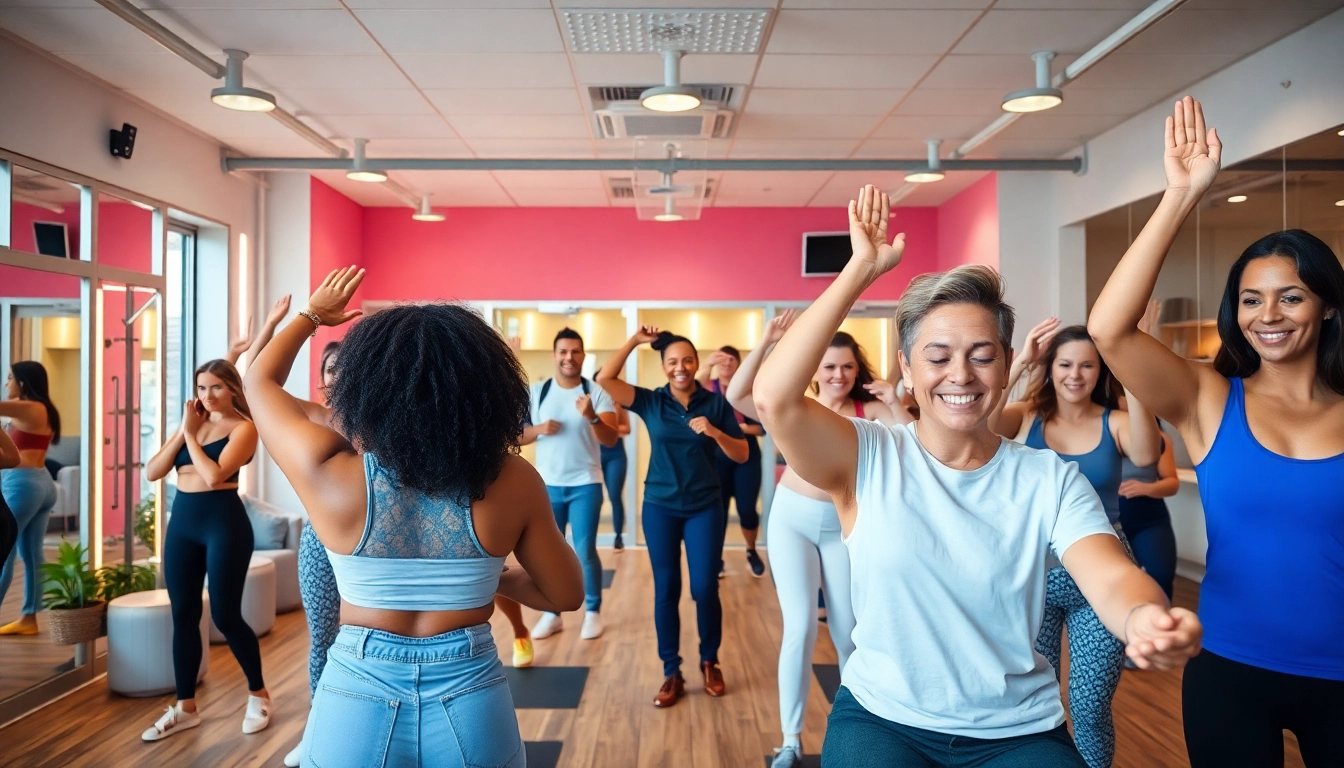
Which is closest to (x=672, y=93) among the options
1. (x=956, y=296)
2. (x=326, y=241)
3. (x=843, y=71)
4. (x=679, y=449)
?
(x=843, y=71)

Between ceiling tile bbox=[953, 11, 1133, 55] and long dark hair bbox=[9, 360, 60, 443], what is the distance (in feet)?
15.1

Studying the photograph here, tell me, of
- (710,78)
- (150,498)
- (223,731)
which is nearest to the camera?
(223,731)

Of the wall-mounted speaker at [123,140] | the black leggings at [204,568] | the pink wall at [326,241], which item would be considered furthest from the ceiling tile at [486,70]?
the pink wall at [326,241]

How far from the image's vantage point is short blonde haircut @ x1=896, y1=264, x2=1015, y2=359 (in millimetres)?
1618

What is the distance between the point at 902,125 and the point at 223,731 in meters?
5.11

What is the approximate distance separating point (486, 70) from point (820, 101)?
6.41 feet

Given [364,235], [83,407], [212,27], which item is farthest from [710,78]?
[364,235]

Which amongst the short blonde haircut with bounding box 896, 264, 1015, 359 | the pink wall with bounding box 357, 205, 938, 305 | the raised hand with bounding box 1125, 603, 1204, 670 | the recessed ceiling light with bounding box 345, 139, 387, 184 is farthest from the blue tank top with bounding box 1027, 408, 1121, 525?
the pink wall with bounding box 357, 205, 938, 305

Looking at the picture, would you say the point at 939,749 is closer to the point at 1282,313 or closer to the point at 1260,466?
the point at 1260,466

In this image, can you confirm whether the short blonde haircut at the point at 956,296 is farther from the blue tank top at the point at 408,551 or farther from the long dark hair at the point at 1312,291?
the blue tank top at the point at 408,551

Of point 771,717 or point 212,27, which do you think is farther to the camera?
point 212,27

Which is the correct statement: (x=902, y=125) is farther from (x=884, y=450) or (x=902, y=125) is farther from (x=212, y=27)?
(x=884, y=450)

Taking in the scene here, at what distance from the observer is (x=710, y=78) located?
517 cm

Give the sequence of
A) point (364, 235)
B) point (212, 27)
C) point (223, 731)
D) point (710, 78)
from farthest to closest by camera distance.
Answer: point (364, 235) < point (710, 78) < point (212, 27) < point (223, 731)
